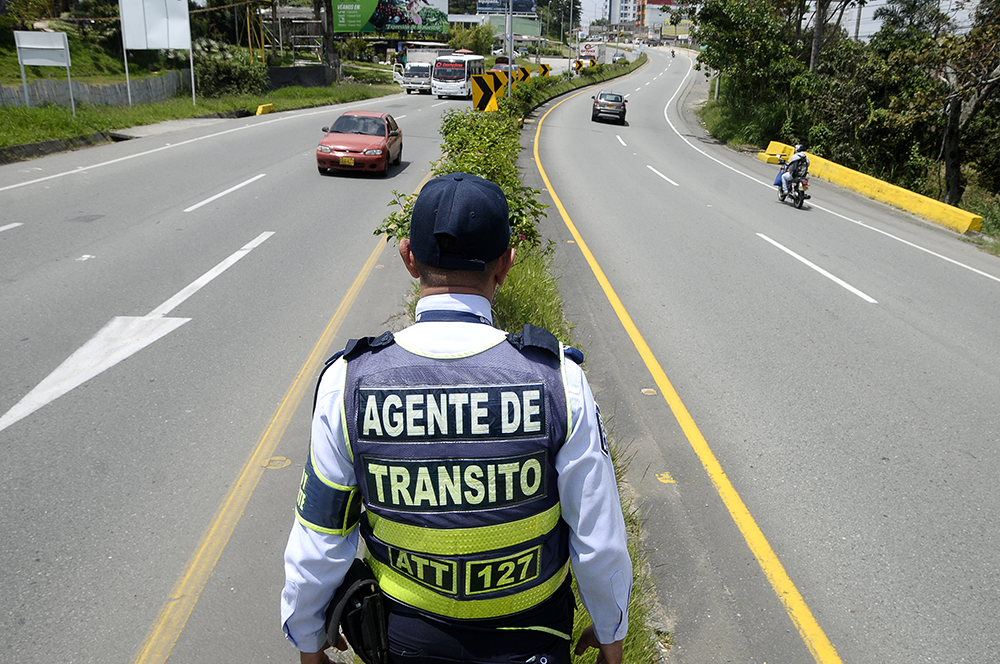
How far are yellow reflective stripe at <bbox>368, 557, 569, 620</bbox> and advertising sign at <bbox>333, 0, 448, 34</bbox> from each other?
232ft

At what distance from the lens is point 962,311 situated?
8.92 m

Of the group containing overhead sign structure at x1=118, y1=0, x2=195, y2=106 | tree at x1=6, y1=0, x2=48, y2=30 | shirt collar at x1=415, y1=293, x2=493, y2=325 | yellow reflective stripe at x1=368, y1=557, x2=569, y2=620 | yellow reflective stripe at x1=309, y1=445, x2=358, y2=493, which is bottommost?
yellow reflective stripe at x1=368, y1=557, x2=569, y2=620

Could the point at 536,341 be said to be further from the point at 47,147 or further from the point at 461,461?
the point at 47,147

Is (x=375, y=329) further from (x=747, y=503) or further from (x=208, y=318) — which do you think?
(x=747, y=503)

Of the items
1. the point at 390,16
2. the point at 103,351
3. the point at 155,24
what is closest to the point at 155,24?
the point at 155,24

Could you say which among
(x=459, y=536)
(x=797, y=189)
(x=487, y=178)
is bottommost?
(x=797, y=189)

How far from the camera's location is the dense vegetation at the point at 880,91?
17844mm

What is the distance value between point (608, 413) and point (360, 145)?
12526mm

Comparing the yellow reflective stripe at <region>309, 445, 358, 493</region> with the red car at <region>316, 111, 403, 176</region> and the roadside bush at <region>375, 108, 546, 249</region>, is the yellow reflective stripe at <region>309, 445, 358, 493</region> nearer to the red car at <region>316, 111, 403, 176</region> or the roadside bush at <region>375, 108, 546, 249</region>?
the roadside bush at <region>375, 108, 546, 249</region>

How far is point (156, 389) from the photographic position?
5.71 metres

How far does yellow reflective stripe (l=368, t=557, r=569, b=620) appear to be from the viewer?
1.81 metres

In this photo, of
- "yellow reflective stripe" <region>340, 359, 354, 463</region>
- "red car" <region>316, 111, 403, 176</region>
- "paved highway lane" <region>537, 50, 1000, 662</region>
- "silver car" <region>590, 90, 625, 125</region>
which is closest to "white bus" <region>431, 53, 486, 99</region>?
"silver car" <region>590, 90, 625, 125</region>

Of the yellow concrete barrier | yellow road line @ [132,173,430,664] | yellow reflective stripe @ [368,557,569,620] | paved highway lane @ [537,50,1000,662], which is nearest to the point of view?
yellow reflective stripe @ [368,557,569,620]

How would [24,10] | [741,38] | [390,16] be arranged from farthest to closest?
[390,16]
[24,10]
[741,38]
